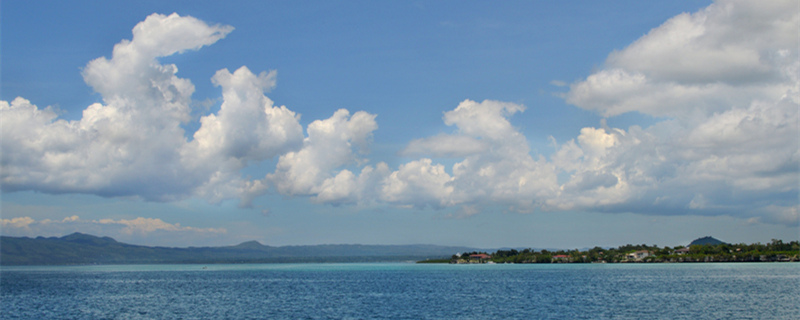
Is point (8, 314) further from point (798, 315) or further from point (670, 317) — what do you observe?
point (798, 315)

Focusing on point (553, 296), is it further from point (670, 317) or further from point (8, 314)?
point (8, 314)

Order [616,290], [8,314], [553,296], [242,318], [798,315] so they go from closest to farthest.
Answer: [798,315] → [242,318] → [8,314] → [553,296] → [616,290]

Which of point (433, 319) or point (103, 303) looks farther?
point (103, 303)

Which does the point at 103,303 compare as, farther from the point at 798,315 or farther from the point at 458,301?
the point at 798,315

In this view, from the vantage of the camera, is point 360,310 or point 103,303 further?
point 103,303

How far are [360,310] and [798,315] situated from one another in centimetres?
4528

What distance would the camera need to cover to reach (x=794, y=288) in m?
88.9

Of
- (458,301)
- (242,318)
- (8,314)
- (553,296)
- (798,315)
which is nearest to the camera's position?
(798,315)

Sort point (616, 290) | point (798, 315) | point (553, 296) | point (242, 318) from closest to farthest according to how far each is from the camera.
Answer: point (798, 315) < point (242, 318) < point (553, 296) < point (616, 290)

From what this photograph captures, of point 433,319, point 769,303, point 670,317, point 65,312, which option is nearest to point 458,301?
point 433,319

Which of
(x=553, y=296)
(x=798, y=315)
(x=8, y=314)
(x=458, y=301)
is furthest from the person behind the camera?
(x=553, y=296)

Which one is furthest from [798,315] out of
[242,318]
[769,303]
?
[242,318]

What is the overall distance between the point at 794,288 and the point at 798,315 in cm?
3791

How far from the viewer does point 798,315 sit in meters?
57.6
